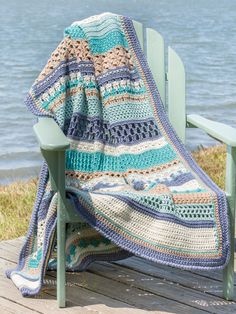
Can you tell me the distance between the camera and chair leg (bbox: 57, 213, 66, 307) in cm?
334

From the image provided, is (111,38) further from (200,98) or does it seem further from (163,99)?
(200,98)

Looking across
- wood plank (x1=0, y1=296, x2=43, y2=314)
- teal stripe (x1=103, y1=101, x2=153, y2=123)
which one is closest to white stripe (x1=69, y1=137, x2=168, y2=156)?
teal stripe (x1=103, y1=101, x2=153, y2=123)

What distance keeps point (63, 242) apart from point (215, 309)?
0.59 meters

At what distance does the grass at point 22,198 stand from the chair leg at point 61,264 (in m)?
0.98

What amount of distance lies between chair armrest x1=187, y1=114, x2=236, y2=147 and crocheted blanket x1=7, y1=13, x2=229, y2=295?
10 cm

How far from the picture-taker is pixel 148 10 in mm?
33094

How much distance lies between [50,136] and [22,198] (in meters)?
1.81

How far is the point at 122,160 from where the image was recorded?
12.4 ft

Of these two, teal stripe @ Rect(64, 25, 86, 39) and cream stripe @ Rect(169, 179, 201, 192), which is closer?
cream stripe @ Rect(169, 179, 201, 192)

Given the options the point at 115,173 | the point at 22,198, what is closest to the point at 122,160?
the point at 115,173

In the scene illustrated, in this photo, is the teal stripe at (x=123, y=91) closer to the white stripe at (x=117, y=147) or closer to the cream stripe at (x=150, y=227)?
the white stripe at (x=117, y=147)

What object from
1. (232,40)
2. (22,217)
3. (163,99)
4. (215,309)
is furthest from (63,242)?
(232,40)

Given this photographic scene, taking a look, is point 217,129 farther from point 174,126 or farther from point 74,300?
point 74,300

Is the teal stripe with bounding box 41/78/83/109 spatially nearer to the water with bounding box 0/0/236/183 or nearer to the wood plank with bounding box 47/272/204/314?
the wood plank with bounding box 47/272/204/314
